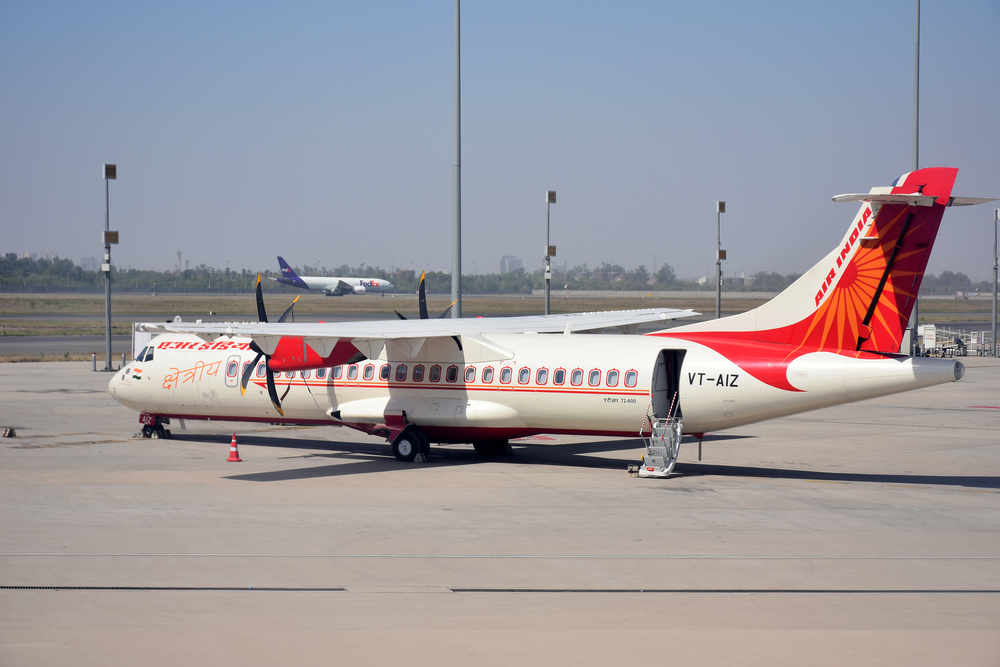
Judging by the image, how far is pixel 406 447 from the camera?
2167 cm

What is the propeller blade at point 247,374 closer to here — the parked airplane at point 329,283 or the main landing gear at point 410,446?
the main landing gear at point 410,446

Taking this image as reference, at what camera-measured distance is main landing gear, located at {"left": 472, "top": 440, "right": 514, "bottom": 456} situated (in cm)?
2273

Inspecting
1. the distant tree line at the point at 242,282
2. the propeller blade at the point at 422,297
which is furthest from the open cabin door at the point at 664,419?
the distant tree line at the point at 242,282

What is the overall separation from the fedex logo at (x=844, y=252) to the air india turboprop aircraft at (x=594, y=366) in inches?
1.0

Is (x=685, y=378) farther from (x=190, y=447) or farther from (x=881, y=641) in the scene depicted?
(x=190, y=447)

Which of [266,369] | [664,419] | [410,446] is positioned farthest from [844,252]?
[266,369]

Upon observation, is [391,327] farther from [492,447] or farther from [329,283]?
[329,283]

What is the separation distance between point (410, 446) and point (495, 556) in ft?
28.5

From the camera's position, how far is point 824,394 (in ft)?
59.9

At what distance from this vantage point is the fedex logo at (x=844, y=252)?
1819 cm

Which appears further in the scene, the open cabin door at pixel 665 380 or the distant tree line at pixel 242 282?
the distant tree line at pixel 242 282

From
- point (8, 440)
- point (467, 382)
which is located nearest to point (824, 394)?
point (467, 382)

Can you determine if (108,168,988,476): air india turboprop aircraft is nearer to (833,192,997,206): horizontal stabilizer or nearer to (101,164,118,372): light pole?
(833,192,997,206): horizontal stabilizer

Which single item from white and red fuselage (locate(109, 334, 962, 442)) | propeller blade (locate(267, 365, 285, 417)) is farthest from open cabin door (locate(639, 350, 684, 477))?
propeller blade (locate(267, 365, 285, 417))
